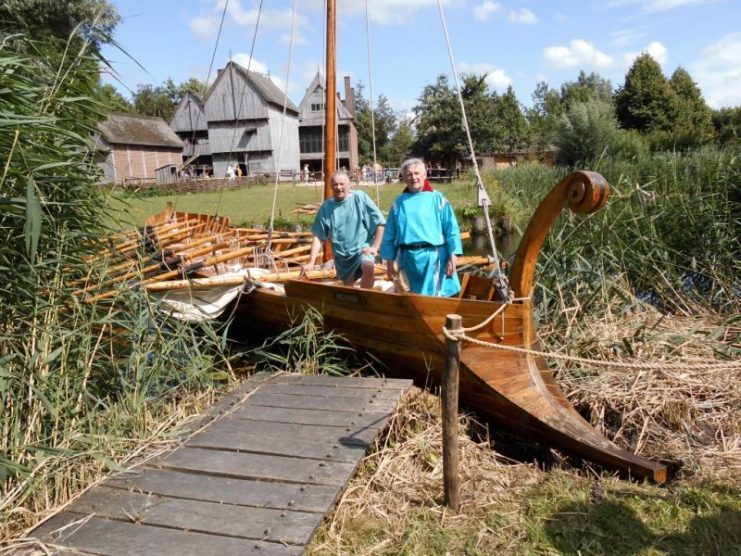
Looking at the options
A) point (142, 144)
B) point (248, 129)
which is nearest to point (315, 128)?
point (248, 129)

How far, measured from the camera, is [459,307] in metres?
3.85

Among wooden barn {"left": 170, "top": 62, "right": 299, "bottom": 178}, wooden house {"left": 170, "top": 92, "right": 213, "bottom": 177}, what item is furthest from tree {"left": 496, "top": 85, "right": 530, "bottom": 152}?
wooden house {"left": 170, "top": 92, "right": 213, "bottom": 177}

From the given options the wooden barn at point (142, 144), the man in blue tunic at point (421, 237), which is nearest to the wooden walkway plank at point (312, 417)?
the man in blue tunic at point (421, 237)

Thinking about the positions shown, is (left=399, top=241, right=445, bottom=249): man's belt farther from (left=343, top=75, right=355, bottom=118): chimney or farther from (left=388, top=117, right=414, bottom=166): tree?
(left=388, top=117, right=414, bottom=166): tree

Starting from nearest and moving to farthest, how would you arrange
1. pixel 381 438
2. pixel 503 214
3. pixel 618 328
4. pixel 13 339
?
pixel 13 339 → pixel 381 438 → pixel 618 328 → pixel 503 214

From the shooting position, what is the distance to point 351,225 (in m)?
5.19

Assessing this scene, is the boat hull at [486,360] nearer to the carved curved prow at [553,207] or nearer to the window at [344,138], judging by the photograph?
the carved curved prow at [553,207]

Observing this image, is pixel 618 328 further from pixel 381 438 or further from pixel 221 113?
pixel 221 113

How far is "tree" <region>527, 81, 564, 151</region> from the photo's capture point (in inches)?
1623

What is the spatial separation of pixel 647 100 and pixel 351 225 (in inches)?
1655

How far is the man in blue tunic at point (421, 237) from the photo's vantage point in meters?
4.31

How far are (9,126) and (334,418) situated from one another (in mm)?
2274

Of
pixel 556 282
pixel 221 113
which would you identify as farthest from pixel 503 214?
pixel 221 113

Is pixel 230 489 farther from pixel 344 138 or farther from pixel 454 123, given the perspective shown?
pixel 344 138
